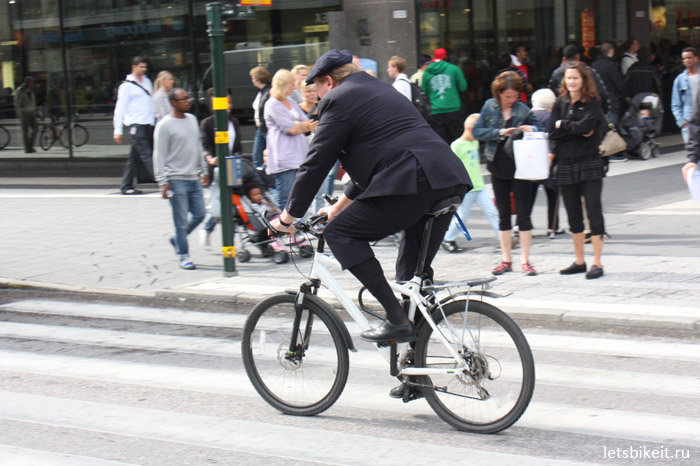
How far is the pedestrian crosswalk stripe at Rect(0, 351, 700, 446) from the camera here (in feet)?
15.5

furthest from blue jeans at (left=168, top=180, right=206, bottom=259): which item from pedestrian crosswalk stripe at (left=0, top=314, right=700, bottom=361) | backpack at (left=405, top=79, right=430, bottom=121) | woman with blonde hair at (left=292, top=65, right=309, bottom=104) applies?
backpack at (left=405, top=79, right=430, bottom=121)

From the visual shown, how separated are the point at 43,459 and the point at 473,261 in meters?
5.48

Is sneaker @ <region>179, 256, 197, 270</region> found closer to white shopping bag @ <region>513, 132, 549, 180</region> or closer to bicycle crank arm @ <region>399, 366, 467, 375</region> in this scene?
white shopping bag @ <region>513, 132, 549, 180</region>

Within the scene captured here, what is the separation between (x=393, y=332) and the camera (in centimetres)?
486

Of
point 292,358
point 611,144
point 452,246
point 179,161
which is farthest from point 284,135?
point 292,358

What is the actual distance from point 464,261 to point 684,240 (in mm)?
2211

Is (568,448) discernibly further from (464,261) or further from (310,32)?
(310,32)

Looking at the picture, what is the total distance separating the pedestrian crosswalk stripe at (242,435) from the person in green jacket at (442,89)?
9830 mm

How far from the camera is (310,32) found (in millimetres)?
16969

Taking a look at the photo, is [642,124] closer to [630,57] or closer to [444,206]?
[630,57]

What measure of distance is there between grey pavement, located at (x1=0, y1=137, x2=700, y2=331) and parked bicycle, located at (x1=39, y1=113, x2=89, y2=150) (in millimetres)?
3654

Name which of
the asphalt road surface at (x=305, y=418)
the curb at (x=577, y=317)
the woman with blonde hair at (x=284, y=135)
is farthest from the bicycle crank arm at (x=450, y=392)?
the woman with blonde hair at (x=284, y=135)

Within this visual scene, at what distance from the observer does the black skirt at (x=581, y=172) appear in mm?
8203

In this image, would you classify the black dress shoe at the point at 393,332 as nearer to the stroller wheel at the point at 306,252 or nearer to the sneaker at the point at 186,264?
the stroller wheel at the point at 306,252
